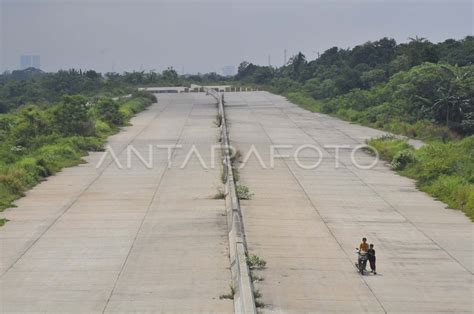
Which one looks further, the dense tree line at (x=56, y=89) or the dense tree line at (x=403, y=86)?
the dense tree line at (x=56, y=89)

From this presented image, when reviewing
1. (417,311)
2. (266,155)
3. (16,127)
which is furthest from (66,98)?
(417,311)

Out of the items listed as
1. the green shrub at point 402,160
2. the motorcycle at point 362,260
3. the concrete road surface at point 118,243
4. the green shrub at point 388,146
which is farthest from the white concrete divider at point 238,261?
the green shrub at point 388,146

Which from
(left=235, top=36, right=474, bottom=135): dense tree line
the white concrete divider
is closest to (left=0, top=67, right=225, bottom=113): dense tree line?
(left=235, top=36, right=474, bottom=135): dense tree line

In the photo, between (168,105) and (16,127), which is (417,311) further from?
(168,105)

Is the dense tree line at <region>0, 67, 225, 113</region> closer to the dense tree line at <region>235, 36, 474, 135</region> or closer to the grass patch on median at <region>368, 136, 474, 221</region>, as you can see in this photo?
the dense tree line at <region>235, 36, 474, 135</region>

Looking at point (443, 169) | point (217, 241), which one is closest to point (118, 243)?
point (217, 241)

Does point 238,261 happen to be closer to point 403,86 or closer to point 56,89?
point 403,86

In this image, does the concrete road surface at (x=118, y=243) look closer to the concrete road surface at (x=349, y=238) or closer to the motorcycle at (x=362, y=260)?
the concrete road surface at (x=349, y=238)
